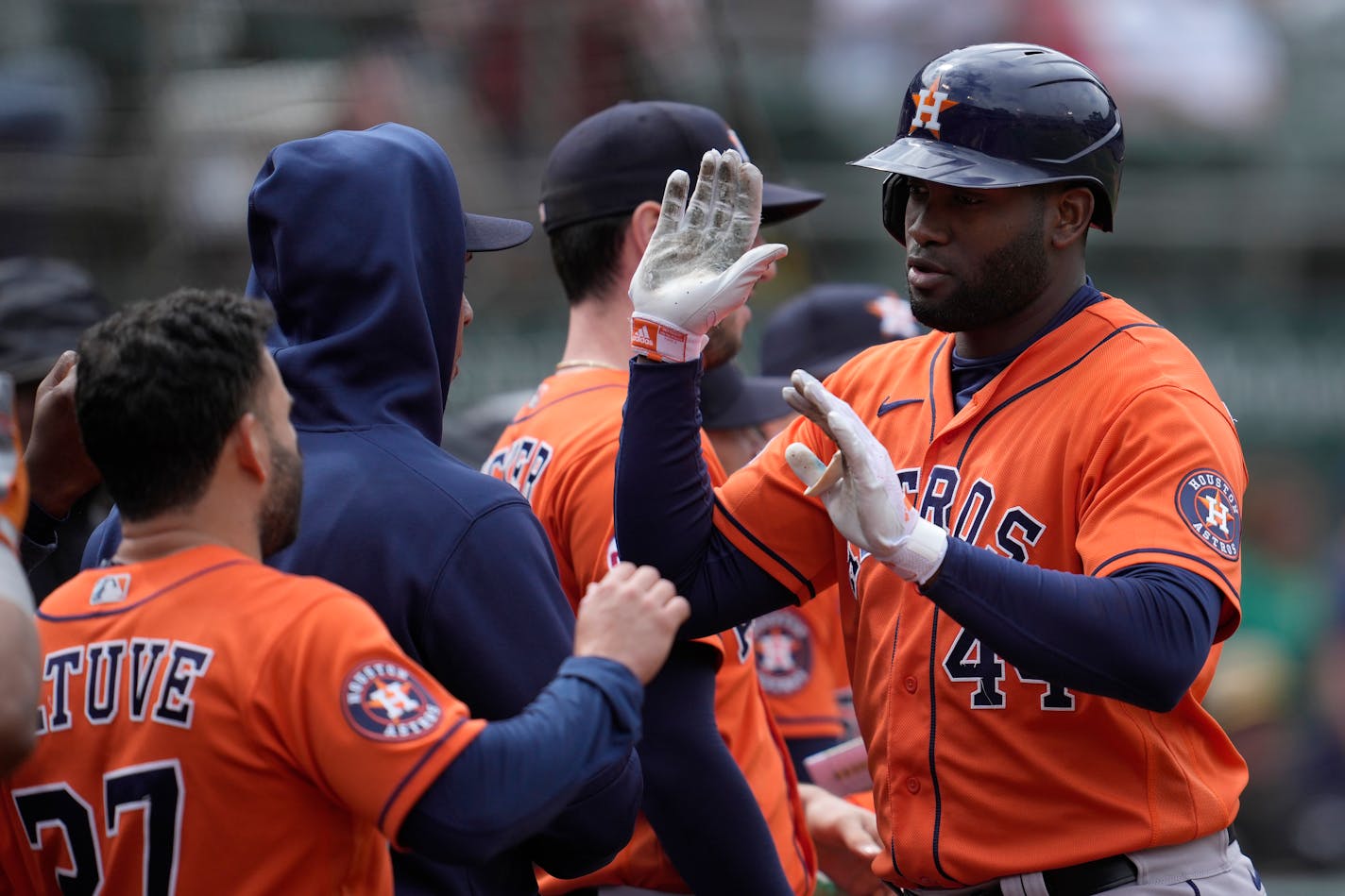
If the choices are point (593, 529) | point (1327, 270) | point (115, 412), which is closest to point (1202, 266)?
point (1327, 270)

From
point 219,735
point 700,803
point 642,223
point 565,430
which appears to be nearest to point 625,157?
point 642,223

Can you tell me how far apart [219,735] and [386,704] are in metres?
0.20

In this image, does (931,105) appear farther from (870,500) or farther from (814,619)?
(814,619)

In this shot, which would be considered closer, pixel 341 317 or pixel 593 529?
pixel 341 317

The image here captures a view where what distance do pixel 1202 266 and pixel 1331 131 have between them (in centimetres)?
160

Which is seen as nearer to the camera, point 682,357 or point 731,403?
point 682,357

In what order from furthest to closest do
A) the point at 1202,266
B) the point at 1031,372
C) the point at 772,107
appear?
the point at 1202,266, the point at 772,107, the point at 1031,372

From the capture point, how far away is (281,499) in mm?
2033

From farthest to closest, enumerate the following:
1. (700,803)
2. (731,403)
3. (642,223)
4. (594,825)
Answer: (731,403), (642,223), (700,803), (594,825)

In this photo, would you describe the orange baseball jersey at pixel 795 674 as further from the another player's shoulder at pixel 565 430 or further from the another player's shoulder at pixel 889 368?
the another player's shoulder at pixel 889 368

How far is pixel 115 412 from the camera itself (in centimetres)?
196

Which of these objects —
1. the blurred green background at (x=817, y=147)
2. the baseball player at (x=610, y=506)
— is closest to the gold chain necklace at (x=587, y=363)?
the baseball player at (x=610, y=506)

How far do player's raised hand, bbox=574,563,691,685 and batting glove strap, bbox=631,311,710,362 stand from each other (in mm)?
490

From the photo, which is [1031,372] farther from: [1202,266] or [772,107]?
[1202,266]
